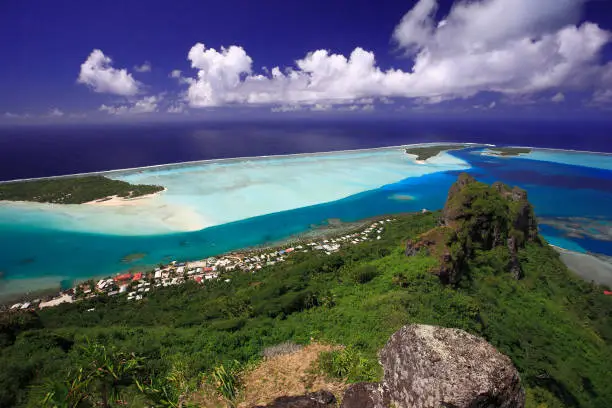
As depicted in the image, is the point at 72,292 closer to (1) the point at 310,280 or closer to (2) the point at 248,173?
(1) the point at 310,280

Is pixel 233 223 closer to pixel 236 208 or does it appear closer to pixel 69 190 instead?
pixel 236 208

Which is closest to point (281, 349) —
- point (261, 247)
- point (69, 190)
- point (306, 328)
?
point (306, 328)

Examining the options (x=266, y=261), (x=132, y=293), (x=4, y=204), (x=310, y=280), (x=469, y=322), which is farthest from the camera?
(x=4, y=204)

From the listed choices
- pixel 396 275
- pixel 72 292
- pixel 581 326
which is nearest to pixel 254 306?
pixel 396 275

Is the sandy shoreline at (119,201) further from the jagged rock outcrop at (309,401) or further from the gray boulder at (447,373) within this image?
the gray boulder at (447,373)

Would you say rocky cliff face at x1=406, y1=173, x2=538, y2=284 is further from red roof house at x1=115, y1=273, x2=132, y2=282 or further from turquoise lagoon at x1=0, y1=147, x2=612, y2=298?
red roof house at x1=115, y1=273, x2=132, y2=282

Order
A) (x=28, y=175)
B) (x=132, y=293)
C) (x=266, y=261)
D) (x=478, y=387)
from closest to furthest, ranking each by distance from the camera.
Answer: (x=478, y=387), (x=132, y=293), (x=266, y=261), (x=28, y=175)

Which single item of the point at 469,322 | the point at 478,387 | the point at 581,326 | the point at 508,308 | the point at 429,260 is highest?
the point at 478,387

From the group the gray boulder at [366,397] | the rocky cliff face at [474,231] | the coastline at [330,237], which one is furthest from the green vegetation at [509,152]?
the gray boulder at [366,397]
